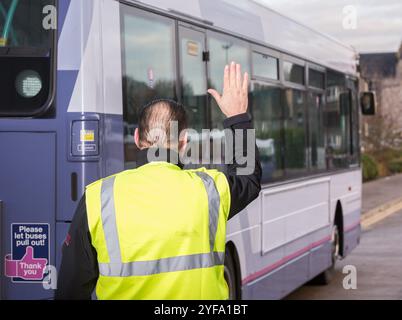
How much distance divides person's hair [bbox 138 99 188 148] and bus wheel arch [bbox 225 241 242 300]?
14.8 ft

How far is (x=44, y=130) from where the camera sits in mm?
6195

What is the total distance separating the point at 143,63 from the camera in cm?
684

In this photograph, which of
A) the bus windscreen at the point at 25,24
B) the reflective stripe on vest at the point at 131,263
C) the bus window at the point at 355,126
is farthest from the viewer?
the bus window at the point at 355,126

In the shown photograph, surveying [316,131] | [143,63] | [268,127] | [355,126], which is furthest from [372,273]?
[143,63]

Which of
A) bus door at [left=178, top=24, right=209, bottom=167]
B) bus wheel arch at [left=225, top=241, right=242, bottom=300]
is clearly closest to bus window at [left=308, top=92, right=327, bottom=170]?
bus wheel arch at [left=225, top=241, right=242, bottom=300]

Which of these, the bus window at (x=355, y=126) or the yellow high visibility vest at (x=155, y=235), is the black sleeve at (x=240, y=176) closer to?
the yellow high visibility vest at (x=155, y=235)

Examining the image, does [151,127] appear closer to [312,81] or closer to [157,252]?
[157,252]

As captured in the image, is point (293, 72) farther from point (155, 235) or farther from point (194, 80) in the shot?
point (155, 235)

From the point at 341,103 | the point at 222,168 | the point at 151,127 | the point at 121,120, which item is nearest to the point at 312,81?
the point at 341,103

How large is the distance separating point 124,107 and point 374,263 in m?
9.29

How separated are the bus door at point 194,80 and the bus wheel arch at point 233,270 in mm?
887

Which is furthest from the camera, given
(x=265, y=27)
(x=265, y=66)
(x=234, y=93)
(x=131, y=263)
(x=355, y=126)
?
(x=355, y=126)

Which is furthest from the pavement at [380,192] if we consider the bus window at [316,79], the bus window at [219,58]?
the bus window at [219,58]

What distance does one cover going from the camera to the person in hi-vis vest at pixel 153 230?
354 cm
